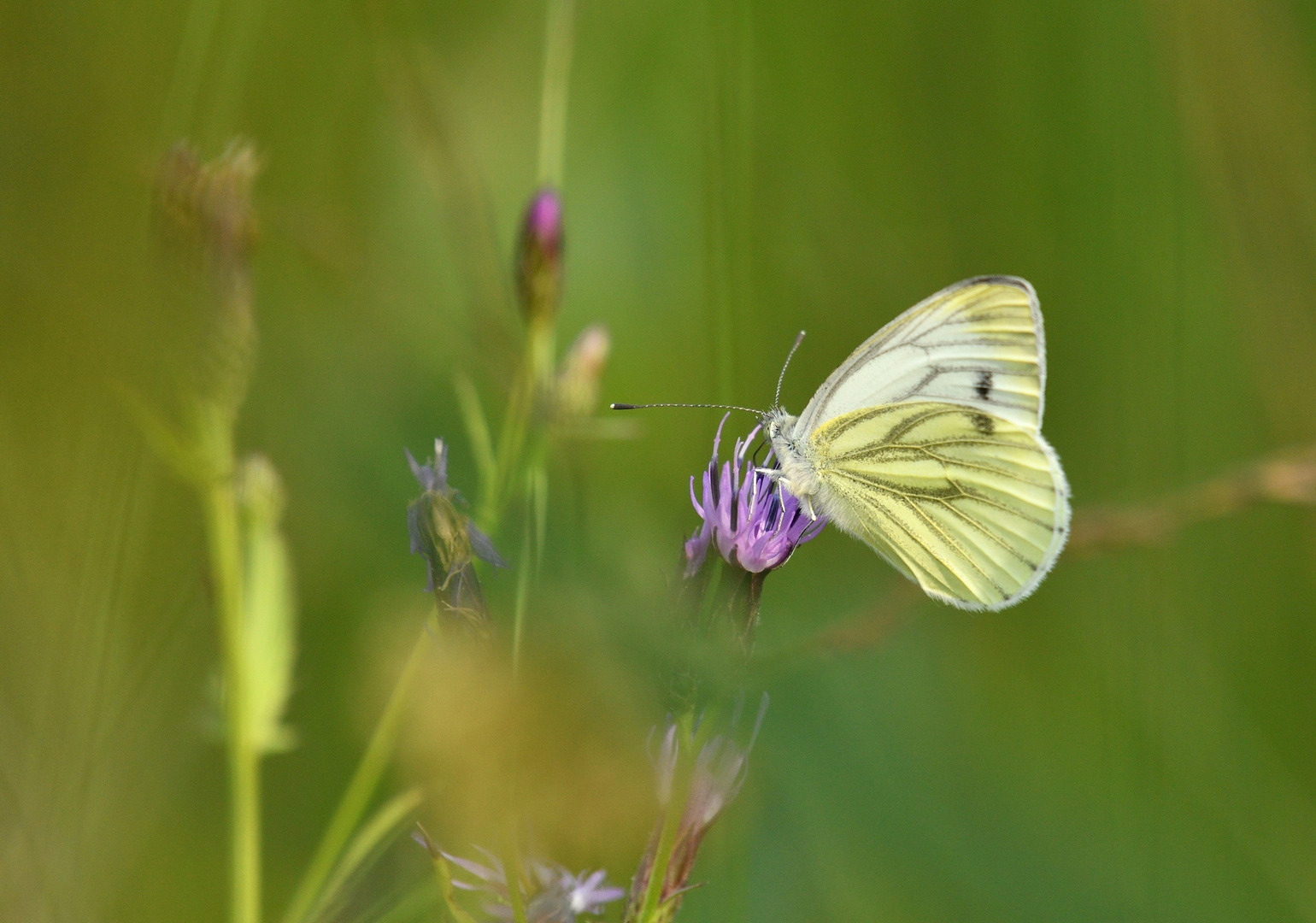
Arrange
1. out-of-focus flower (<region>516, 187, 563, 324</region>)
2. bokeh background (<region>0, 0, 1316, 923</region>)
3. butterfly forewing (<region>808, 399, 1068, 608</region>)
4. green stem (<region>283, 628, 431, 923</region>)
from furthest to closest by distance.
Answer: butterfly forewing (<region>808, 399, 1068, 608</region>) < out-of-focus flower (<region>516, 187, 563, 324</region>) < bokeh background (<region>0, 0, 1316, 923</region>) < green stem (<region>283, 628, 431, 923</region>)

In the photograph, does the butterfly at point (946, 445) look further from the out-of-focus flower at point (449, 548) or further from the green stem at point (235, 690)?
the green stem at point (235, 690)

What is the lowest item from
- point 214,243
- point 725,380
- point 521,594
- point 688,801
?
point 688,801

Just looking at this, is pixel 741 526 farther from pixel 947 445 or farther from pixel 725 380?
pixel 947 445

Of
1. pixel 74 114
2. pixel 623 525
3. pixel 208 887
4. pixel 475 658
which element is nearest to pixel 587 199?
pixel 74 114

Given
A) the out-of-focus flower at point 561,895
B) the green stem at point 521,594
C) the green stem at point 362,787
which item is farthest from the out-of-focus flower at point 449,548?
the out-of-focus flower at point 561,895

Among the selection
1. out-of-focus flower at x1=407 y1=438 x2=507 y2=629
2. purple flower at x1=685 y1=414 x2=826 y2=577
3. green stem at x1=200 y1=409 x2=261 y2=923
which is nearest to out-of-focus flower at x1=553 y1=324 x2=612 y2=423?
purple flower at x1=685 y1=414 x2=826 y2=577

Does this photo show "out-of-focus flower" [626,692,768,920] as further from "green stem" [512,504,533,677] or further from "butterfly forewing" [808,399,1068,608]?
"butterfly forewing" [808,399,1068,608]

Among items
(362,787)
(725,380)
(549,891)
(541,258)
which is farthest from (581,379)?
(549,891)
